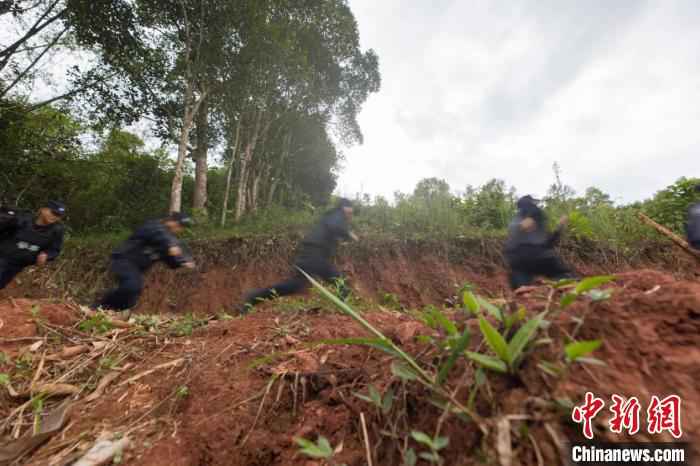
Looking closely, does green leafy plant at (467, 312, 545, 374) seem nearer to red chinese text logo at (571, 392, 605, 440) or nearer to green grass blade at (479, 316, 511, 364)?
green grass blade at (479, 316, 511, 364)

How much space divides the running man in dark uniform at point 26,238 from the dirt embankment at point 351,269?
3.07 m

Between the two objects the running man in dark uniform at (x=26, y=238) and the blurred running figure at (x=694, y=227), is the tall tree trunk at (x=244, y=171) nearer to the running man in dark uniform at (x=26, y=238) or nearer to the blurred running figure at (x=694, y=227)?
the running man in dark uniform at (x=26, y=238)

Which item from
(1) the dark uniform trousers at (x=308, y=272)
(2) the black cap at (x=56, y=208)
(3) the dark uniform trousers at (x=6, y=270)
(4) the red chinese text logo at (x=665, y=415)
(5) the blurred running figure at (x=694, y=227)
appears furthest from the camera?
(1) the dark uniform trousers at (x=308, y=272)

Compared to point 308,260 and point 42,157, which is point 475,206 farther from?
point 42,157

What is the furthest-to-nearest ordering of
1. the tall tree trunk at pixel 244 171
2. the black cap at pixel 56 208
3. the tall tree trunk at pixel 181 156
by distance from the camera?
the tall tree trunk at pixel 244 171 → the tall tree trunk at pixel 181 156 → the black cap at pixel 56 208

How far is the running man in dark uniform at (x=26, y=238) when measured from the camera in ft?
11.8

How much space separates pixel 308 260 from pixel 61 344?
2.59 meters

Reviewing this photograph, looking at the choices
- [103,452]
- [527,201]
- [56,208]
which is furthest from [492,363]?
[56,208]

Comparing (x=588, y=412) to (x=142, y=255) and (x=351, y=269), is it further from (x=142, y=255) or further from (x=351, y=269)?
(x=351, y=269)

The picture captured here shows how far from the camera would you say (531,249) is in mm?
3496

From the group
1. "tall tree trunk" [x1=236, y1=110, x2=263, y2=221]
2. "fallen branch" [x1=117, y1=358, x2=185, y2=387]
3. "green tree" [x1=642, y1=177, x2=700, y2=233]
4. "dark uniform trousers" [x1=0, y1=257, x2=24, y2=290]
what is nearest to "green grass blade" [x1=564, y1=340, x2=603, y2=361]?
"fallen branch" [x1=117, y1=358, x2=185, y2=387]

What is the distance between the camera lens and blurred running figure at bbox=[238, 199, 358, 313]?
392 cm

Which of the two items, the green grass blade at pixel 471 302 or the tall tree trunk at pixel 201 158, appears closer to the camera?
the green grass blade at pixel 471 302

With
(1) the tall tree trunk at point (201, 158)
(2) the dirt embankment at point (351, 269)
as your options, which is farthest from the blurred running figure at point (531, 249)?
(1) the tall tree trunk at point (201, 158)
